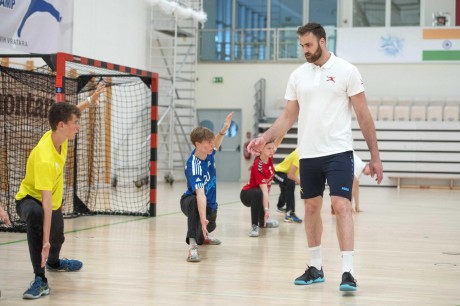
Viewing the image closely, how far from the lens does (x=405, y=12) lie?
2347cm

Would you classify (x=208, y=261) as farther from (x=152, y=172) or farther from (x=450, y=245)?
(x=152, y=172)

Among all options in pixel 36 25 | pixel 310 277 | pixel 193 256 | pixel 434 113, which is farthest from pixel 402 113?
pixel 310 277

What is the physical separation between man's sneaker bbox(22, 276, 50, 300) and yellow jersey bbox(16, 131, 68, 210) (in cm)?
60

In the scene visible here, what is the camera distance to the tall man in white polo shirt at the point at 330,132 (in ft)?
16.0

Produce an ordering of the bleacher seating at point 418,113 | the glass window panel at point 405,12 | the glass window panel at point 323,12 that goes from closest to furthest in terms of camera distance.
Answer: the bleacher seating at point 418,113 → the glass window panel at point 405,12 → the glass window panel at point 323,12

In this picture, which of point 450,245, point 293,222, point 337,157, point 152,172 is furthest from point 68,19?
point 337,157

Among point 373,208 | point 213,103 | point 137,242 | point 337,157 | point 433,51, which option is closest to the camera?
point 337,157

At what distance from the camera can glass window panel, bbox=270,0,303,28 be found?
79.8ft

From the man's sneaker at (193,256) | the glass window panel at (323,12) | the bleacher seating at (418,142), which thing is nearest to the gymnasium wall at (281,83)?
the bleacher seating at (418,142)

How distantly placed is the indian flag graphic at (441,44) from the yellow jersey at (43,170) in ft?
62.4

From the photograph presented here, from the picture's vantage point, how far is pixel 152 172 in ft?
32.6

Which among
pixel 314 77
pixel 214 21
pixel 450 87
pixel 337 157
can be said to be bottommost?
pixel 337 157

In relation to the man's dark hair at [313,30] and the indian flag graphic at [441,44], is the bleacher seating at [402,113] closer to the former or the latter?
the indian flag graphic at [441,44]

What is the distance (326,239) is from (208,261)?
2.17m
